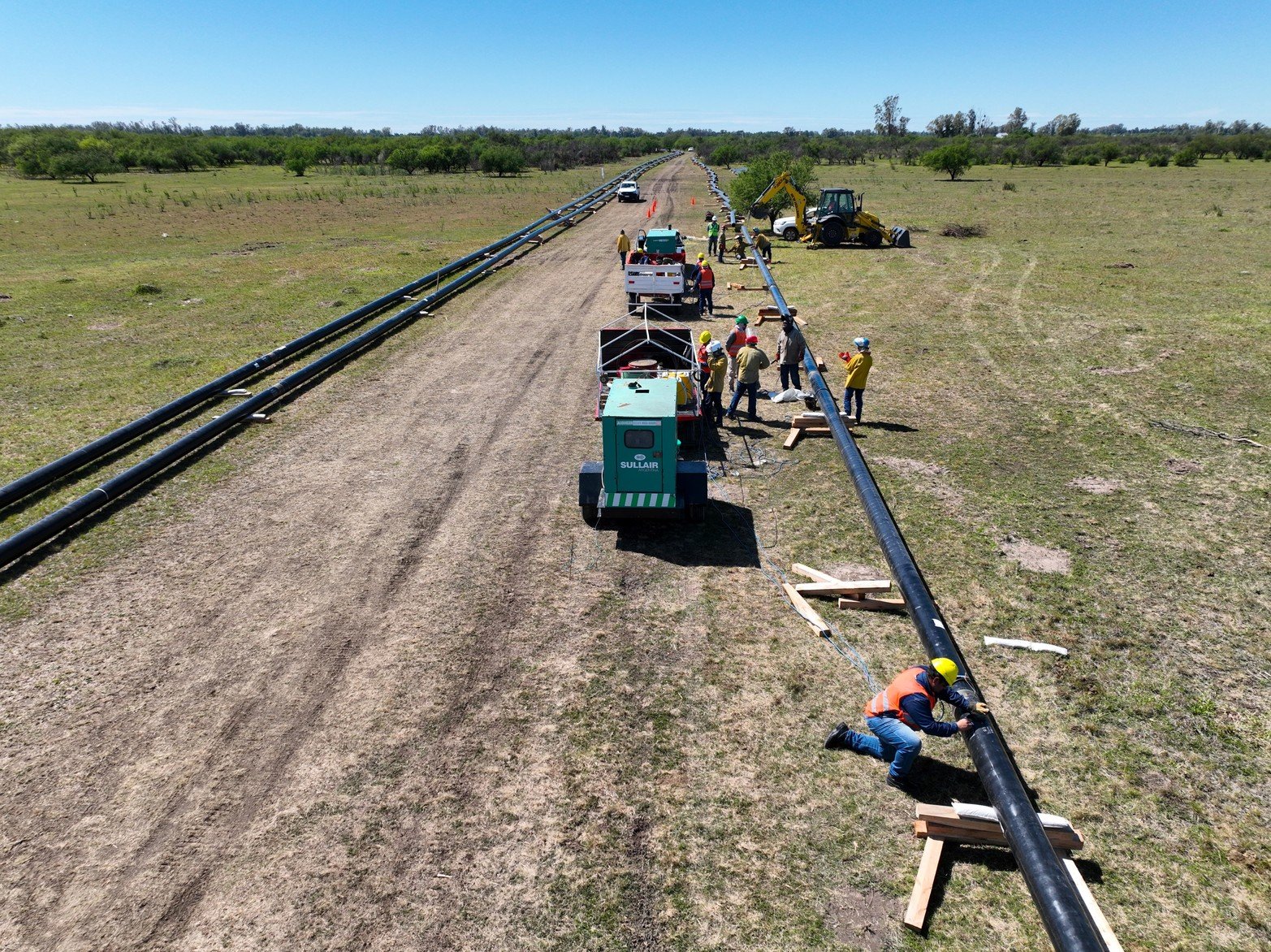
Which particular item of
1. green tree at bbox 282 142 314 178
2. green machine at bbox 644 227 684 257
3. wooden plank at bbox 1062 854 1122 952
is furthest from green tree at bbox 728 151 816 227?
green tree at bbox 282 142 314 178

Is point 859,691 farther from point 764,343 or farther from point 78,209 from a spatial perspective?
point 78,209

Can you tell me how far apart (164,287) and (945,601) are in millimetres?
28810

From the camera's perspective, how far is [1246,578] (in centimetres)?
958

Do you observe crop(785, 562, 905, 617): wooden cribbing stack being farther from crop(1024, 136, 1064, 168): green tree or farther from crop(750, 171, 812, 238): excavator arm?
crop(1024, 136, 1064, 168): green tree

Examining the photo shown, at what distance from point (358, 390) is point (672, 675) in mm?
11748

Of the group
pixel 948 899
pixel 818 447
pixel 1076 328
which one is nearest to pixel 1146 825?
pixel 948 899

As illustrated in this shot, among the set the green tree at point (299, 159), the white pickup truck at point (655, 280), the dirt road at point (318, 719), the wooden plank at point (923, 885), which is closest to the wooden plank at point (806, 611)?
the dirt road at point (318, 719)

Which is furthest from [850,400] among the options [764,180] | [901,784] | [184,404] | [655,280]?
[764,180]

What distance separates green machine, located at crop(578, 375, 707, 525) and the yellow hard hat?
459 centimetres

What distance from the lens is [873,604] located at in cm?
923

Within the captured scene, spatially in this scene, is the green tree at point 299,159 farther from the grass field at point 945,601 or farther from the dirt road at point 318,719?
the dirt road at point 318,719

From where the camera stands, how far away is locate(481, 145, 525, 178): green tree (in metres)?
81.8

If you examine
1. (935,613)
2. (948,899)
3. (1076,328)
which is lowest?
(948,899)

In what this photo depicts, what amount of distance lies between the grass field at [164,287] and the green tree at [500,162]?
23.1 metres
